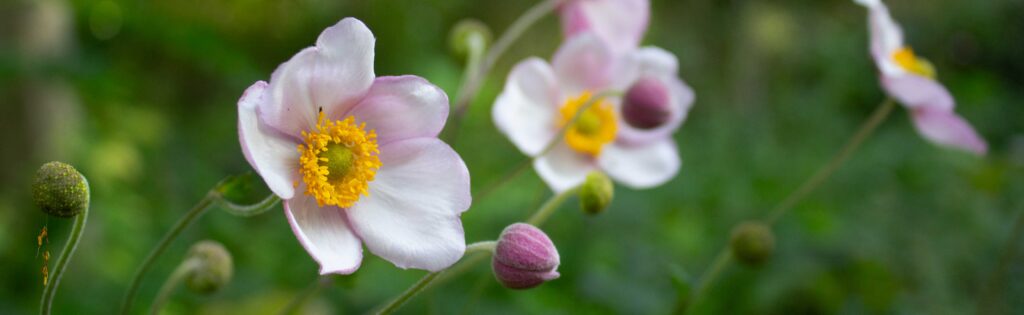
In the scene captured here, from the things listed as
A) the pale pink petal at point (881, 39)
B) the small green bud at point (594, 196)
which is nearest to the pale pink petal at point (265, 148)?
the small green bud at point (594, 196)

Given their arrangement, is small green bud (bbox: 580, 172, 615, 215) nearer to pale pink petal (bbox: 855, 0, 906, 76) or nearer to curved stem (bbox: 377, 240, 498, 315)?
curved stem (bbox: 377, 240, 498, 315)

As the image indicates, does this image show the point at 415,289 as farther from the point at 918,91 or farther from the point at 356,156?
the point at 918,91

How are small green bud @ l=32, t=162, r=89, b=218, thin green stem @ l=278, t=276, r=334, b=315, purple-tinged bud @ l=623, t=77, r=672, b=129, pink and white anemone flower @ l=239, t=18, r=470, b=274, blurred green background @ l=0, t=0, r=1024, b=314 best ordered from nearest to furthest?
small green bud @ l=32, t=162, r=89, b=218
pink and white anemone flower @ l=239, t=18, r=470, b=274
thin green stem @ l=278, t=276, r=334, b=315
purple-tinged bud @ l=623, t=77, r=672, b=129
blurred green background @ l=0, t=0, r=1024, b=314

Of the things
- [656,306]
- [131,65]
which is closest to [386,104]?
[656,306]

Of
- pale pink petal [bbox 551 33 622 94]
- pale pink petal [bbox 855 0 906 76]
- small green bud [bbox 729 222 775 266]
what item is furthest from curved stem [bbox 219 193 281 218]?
pale pink petal [bbox 855 0 906 76]

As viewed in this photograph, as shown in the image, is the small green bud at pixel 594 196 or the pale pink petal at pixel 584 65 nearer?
the small green bud at pixel 594 196

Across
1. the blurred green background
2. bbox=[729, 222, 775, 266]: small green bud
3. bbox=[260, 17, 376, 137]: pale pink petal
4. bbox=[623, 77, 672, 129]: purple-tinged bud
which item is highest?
bbox=[260, 17, 376, 137]: pale pink petal

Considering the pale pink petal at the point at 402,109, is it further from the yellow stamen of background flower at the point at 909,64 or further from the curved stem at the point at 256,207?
the yellow stamen of background flower at the point at 909,64
